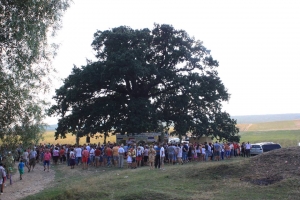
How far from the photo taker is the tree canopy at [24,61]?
13.3m

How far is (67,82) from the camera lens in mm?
36375

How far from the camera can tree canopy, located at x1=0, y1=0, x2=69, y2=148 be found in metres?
13.3

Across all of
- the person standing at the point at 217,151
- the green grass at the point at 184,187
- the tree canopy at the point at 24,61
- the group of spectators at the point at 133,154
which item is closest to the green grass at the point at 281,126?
the person standing at the point at 217,151

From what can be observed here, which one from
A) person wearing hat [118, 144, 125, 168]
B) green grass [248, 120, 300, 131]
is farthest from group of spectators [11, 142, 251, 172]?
green grass [248, 120, 300, 131]

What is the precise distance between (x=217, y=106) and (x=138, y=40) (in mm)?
10403

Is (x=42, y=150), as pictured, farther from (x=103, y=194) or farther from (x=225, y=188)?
(x=225, y=188)

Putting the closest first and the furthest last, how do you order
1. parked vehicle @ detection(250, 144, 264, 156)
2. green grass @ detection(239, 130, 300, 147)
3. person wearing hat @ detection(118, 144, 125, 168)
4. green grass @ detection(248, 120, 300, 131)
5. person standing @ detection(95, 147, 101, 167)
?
1. person wearing hat @ detection(118, 144, 125, 168)
2. person standing @ detection(95, 147, 101, 167)
3. parked vehicle @ detection(250, 144, 264, 156)
4. green grass @ detection(239, 130, 300, 147)
5. green grass @ detection(248, 120, 300, 131)

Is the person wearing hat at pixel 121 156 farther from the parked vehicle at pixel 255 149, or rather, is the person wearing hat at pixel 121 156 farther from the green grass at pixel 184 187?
the parked vehicle at pixel 255 149

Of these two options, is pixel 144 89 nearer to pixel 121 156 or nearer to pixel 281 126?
pixel 121 156

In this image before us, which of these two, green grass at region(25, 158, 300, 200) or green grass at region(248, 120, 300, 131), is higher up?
green grass at region(248, 120, 300, 131)

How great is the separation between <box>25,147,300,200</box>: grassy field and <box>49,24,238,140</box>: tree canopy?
48.4ft

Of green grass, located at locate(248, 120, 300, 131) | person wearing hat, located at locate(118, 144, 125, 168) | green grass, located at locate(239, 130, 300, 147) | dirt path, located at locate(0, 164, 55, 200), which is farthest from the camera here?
green grass, located at locate(248, 120, 300, 131)

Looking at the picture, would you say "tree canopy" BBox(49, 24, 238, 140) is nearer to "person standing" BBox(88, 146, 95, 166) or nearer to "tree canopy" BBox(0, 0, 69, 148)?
"person standing" BBox(88, 146, 95, 166)

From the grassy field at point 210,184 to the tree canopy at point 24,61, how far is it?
328cm
